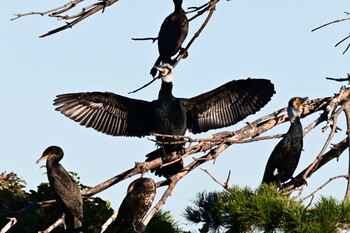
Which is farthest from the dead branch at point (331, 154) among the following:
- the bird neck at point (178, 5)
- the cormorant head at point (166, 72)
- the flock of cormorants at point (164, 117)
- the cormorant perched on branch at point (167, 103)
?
the bird neck at point (178, 5)

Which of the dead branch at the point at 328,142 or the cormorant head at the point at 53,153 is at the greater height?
the cormorant head at the point at 53,153

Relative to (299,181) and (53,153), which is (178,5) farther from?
(299,181)

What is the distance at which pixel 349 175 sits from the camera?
543 cm

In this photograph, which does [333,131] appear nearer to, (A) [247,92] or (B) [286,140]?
(B) [286,140]

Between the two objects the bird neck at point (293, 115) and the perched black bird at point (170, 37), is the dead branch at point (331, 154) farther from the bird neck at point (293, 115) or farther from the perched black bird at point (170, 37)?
the perched black bird at point (170, 37)

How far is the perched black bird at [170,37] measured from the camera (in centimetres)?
749

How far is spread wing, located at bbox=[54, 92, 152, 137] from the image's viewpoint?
786cm

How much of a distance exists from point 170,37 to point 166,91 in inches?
17.2

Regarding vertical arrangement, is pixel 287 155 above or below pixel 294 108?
below

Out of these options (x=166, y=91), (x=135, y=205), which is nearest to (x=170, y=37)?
(x=166, y=91)

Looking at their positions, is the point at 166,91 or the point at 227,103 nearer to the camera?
the point at 166,91

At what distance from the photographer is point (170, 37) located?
7.50 meters

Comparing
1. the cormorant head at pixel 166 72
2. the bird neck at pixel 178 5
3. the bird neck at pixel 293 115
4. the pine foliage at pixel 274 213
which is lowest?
the pine foliage at pixel 274 213

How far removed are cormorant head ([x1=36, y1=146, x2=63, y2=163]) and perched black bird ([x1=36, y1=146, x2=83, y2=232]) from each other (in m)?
0.03
